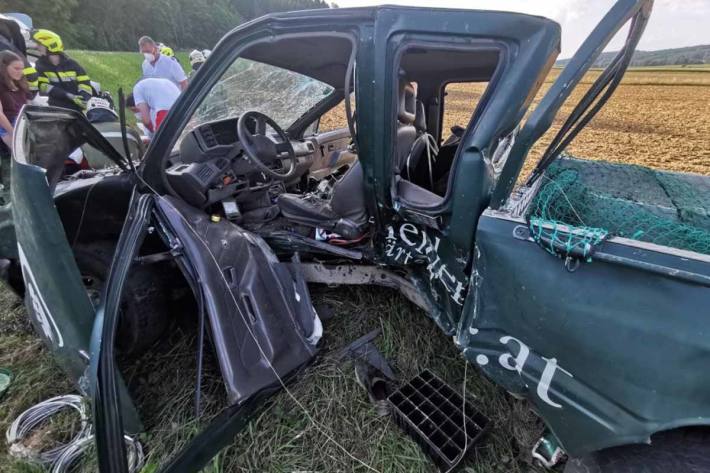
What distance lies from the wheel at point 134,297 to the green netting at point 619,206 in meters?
1.95

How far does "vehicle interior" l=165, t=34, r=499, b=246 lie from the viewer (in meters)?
2.01

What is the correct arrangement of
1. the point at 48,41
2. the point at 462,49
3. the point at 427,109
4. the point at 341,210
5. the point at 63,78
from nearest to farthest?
1. the point at 462,49
2. the point at 341,210
3. the point at 427,109
4. the point at 48,41
5. the point at 63,78

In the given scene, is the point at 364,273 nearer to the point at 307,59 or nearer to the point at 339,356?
the point at 339,356

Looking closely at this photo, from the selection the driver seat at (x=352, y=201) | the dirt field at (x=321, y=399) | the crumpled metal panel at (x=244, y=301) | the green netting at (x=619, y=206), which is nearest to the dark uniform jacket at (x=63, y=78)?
the dirt field at (x=321, y=399)

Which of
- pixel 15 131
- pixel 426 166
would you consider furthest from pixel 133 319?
pixel 426 166

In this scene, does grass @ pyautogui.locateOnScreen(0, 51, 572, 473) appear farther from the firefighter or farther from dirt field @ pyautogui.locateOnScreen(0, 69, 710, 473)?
the firefighter

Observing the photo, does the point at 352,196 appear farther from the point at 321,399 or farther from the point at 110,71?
the point at 110,71

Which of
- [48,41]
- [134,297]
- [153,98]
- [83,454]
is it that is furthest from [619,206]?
[48,41]

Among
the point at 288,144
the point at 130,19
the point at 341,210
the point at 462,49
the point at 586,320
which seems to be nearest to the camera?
the point at 586,320

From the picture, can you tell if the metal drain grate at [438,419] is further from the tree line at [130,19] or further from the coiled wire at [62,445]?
the tree line at [130,19]

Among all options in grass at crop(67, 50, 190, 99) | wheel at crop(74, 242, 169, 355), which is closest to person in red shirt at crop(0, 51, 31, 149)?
wheel at crop(74, 242, 169, 355)

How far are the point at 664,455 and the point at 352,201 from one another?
1.58m

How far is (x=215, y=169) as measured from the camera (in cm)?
217

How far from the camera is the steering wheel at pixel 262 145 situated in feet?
7.29
